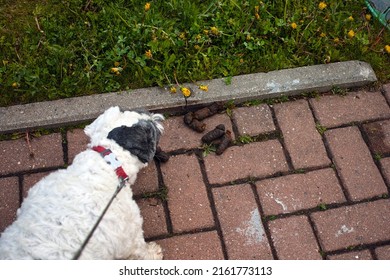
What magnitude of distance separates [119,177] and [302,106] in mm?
1699

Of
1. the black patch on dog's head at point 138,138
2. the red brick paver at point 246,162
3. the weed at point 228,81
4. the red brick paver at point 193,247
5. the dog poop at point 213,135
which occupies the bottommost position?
the red brick paver at point 193,247

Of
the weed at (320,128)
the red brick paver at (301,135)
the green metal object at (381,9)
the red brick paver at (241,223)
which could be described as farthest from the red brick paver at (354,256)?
the green metal object at (381,9)

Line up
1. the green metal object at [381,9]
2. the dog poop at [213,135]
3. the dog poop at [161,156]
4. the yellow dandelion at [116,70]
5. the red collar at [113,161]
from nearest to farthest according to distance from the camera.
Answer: the red collar at [113,161] → the dog poop at [161,156] → the dog poop at [213,135] → the yellow dandelion at [116,70] → the green metal object at [381,9]

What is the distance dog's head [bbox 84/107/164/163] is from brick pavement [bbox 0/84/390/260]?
60 centimetres

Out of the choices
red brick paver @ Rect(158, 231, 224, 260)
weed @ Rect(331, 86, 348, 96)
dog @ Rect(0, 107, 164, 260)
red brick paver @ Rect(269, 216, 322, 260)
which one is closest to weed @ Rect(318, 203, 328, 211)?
red brick paver @ Rect(269, 216, 322, 260)

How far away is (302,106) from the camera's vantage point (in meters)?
3.54

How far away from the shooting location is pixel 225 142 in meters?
3.31

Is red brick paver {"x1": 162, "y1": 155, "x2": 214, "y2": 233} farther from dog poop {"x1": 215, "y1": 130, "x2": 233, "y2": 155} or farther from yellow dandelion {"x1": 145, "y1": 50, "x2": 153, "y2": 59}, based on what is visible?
yellow dandelion {"x1": 145, "y1": 50, "x2": 153, "y2": 59}

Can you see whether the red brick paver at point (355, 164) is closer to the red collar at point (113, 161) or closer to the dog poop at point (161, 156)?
the dog poop at point (161, 156)

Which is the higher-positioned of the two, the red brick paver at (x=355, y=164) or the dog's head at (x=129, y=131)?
the dog's head at (x=129, y=131)

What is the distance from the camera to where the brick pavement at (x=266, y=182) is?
3029 millimetres

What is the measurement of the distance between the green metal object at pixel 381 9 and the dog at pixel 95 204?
2.38m

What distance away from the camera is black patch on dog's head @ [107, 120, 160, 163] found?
259 cm

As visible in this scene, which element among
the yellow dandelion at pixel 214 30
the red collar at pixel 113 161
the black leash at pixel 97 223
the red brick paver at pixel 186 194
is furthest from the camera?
the yellow dandelion at pixel 214 30
